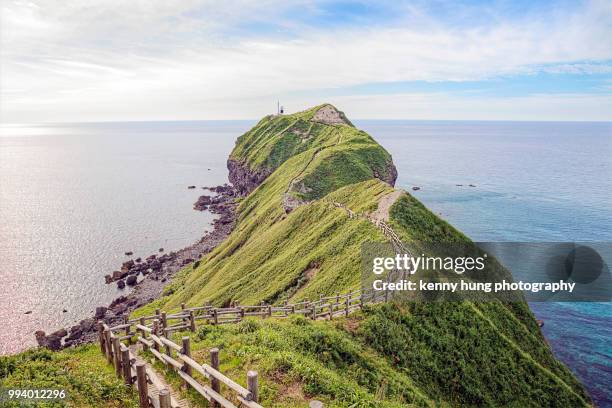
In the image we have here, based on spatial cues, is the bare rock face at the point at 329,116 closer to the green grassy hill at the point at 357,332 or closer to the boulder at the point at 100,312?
the green grassy hill at the point at 357,332

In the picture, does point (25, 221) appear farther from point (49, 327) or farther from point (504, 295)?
point (504, 295)

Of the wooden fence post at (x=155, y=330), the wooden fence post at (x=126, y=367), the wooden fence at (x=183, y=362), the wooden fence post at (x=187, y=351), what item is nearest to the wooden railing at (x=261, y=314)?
the wooden fence at (x=183, y=362)

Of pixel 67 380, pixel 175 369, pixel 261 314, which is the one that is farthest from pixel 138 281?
pixel 67 380

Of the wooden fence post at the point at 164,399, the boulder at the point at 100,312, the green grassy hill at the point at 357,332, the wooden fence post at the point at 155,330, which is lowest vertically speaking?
the boulder at the point at 100,312

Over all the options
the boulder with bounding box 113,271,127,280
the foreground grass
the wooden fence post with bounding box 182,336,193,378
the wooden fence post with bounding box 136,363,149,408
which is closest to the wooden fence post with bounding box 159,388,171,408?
the wooden fence post with bounding box 136,363,149,408

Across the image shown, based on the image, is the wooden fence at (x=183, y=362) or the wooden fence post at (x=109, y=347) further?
Answer: the wooden fence post at (x=109, y=347)
